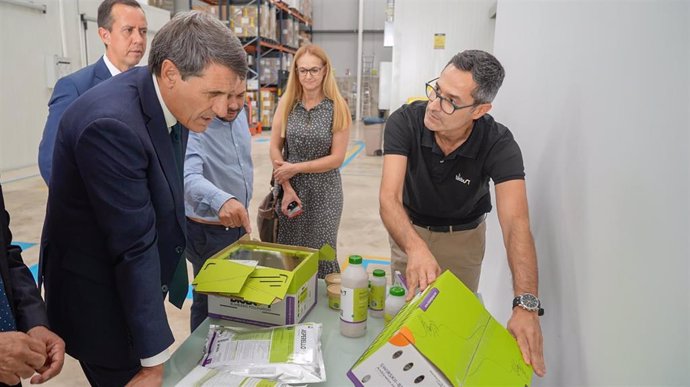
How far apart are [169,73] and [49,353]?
0.73 metres

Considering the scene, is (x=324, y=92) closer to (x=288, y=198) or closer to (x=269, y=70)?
(x=288, y=198)

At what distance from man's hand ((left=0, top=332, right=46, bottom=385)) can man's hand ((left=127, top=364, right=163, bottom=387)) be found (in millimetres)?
206

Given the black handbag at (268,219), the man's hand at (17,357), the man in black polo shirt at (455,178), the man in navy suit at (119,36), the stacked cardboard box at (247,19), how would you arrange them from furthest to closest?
the stacked cardboard box at (247,19)
the black handbag at (268,219)
the man in navy suit at (119,36)
the man in black polo shirt at (455,178)
the man's hand at (17,357)

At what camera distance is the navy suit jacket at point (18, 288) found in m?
1.13

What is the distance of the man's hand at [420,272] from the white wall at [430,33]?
12.4 feet

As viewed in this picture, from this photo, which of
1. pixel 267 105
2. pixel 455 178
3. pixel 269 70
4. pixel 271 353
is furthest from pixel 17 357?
pixel 269 70

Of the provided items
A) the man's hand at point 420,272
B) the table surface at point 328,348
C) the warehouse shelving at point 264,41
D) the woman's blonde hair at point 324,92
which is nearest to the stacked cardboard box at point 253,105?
the warehouse shelving at point 264,41

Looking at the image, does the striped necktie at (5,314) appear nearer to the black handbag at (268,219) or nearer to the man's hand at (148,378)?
the man's hand at (148,378)

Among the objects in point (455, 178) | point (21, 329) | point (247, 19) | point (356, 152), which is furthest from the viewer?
point (247, 19)

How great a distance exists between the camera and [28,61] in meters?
6.04

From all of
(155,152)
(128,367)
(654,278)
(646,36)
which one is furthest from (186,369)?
(646,36)

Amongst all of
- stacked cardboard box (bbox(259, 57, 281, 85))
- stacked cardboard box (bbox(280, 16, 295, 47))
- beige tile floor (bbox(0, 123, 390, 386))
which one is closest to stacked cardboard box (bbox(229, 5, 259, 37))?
stacked cardboard box (bbox(259, 57, 281, 85))

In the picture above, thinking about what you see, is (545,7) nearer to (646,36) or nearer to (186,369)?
(646,36)

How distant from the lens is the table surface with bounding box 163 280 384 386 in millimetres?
1179
